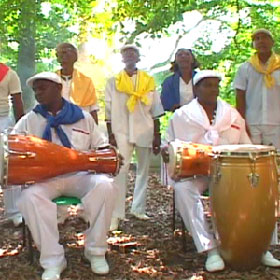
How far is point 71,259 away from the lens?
3980 millimetres

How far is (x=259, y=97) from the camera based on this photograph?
16.7 ft

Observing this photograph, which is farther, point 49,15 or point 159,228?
point 49,15

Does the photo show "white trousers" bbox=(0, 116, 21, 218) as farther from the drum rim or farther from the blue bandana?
the drum rim

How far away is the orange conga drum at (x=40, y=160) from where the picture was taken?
11.4 ft

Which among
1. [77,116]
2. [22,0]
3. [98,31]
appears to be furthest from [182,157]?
[98,31]

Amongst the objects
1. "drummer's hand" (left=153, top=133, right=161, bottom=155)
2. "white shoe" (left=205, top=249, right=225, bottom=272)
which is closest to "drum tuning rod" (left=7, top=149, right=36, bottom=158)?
"white shoe" (left=205, top=249, right=225, bottom=272)

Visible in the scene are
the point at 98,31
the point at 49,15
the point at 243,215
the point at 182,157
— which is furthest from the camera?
the point at 98,31

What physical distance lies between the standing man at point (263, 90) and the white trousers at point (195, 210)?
1.34m

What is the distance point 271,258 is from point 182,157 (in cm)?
91

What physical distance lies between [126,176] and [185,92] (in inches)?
36.5

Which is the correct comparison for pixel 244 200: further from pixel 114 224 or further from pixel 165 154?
pixel 114 224

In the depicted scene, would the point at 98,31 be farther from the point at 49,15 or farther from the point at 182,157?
the point at 182,157

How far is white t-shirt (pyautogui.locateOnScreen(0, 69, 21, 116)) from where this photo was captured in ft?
16.0

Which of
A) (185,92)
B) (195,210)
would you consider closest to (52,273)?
(195,210)
